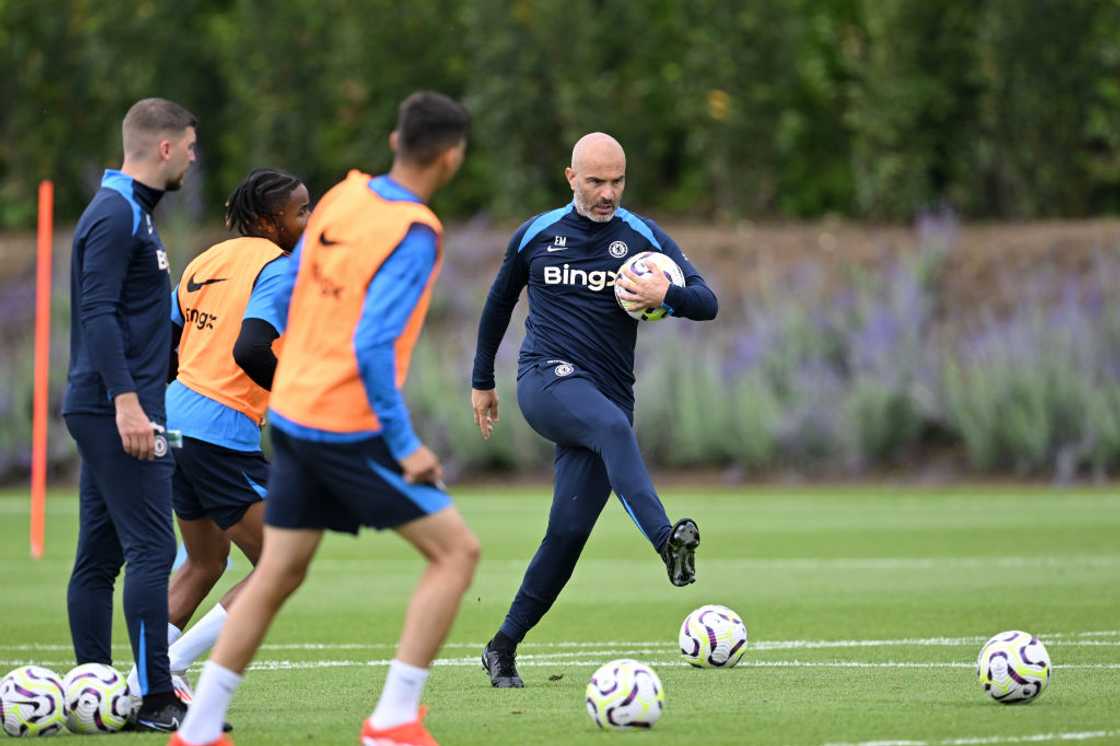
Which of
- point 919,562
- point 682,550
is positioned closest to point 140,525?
point 682,550

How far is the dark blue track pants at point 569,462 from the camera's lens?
9312mm

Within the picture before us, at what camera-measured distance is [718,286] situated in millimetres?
30812

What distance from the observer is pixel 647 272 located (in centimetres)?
946

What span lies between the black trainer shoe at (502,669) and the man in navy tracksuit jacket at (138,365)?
199 cm

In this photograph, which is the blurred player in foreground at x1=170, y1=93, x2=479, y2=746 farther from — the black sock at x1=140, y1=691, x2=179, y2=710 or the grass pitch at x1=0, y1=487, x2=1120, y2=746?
the black sock at x1=140, y1=691, x2=179, y2=710

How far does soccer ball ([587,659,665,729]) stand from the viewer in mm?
7684

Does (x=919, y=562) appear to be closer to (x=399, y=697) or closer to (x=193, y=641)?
(x=193, y=641)

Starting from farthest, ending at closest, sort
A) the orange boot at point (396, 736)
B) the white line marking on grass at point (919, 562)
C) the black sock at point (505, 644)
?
the white line marking on grass at point (919, 562), the black sock at point (505, 644), the orange boot at point (396, 736)

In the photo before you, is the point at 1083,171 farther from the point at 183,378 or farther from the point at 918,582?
the point at 183,378

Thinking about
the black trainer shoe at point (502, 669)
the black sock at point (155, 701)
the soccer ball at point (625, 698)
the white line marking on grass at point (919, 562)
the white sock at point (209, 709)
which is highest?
the white sock at point (209, 709)

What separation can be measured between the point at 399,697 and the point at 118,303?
2.08m

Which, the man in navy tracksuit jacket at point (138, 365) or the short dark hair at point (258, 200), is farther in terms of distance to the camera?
the short dark hair at point (258, 200)

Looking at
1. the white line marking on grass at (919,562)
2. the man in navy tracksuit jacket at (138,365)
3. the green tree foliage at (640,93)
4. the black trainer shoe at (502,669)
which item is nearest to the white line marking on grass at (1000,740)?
the black trainer shoe at (502,669)

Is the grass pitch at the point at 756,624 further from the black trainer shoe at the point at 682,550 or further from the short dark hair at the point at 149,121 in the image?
the short dark hair at the point at 149,121
